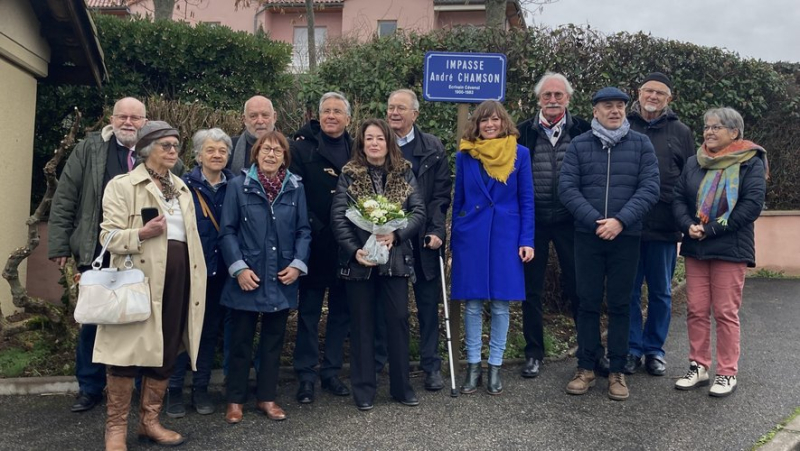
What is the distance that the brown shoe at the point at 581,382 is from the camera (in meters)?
5.37

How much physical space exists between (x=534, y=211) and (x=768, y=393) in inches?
92.1

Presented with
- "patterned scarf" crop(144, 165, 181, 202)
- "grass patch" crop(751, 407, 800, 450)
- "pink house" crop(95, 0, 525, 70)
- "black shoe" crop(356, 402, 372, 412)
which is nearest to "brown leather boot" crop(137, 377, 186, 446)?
"patterned scarf" crop(144, 165, 181, 202)

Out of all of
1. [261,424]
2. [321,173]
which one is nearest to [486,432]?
[261,424]

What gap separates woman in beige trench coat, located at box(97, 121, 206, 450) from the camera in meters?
4.07

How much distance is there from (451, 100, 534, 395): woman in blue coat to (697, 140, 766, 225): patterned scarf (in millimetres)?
1359

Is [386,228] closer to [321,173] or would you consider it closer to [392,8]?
[321,173]

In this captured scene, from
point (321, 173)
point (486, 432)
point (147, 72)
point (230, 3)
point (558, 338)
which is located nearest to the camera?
point (486, 432)

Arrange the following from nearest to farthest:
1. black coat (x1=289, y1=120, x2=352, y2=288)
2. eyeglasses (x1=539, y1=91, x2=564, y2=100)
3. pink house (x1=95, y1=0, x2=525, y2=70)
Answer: black coat (x1=289, y1=120, x2=352, y2=288), eyeglasses (x1=539, y1=91, x2=564, y2=100), pink house (x1=95, y1=0, x2=525, y2=70)


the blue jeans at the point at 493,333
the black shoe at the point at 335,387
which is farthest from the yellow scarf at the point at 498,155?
the black shoe at the point at 335,387

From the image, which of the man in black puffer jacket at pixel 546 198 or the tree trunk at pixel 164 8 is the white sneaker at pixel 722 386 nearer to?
the man in black puffer jacket at pixel 546 198

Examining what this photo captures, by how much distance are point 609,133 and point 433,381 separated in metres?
2.38

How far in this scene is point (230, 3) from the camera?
3319cm

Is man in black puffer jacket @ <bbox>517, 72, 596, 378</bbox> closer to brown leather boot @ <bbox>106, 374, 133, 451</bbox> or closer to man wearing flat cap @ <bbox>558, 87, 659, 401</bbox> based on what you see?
man wearing flat cap @ <bbox>558, 87, 659, 401</bbox>

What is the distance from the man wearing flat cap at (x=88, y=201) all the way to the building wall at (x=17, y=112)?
2.33 metres
